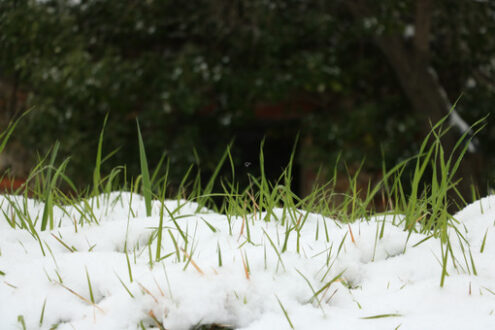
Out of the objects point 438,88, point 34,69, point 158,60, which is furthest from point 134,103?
point 438,88

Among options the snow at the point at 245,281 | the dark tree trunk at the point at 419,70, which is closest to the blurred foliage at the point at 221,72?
the dark tree trunk at the point at 419,70

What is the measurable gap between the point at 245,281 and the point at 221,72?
4.16 meters

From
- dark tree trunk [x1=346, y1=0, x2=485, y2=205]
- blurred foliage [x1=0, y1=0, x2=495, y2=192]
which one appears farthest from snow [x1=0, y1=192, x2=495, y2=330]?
dark tree trunk [x1=346, y1=0, x2=485, y2=205]

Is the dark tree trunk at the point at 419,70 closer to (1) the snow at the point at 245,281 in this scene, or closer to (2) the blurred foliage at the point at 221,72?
(2) the blurred foliage at the point at 221,72

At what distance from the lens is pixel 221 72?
5.00 m

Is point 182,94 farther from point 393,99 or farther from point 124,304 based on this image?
point 124,304

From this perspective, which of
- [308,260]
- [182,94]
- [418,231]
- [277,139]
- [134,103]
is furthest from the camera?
[277,139]

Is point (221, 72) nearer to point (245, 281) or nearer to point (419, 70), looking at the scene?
point (419, 70)

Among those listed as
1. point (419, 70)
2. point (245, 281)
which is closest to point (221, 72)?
point (419, 70)

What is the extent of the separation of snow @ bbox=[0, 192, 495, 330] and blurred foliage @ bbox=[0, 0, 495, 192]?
357cm

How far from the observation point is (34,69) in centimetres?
488

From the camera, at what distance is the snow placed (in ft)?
3.16

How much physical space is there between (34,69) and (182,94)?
1.54m

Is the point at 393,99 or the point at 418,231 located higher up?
the point at 418,231
